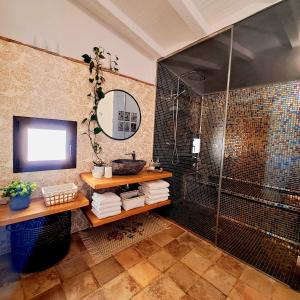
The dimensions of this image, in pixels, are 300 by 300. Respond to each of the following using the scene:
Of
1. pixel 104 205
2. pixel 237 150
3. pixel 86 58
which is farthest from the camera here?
pixel 237 150

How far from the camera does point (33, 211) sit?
1351mm

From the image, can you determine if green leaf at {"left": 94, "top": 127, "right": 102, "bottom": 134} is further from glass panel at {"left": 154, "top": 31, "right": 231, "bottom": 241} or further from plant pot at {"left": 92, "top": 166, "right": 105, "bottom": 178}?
glass panel at {"left": 154, "top": 31, "right": 231, "bottom": 241}

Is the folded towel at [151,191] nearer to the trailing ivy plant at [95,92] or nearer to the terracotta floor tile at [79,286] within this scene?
the trailing ivy plant at [95,92]

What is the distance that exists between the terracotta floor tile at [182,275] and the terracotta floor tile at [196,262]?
5cm

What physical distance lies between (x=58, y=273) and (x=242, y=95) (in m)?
2.61

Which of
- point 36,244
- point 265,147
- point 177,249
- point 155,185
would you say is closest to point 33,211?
point 36,244

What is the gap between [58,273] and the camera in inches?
56.1

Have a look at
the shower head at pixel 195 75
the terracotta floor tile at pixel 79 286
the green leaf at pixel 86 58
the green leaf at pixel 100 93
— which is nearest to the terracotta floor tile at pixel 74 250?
the terracotta floor tile at pixel 79 286

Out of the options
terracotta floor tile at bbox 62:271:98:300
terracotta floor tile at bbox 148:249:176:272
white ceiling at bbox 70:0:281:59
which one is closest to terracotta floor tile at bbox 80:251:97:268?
terracotta floor tile at bbox 62:271:98:300

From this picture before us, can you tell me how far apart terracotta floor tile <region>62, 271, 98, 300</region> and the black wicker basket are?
0.29m

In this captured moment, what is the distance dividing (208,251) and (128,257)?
2.85ft

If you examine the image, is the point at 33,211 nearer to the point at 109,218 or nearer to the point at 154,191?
the point at 109,218

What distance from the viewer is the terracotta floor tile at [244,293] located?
1.29m

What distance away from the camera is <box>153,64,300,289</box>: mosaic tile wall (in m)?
1.68
